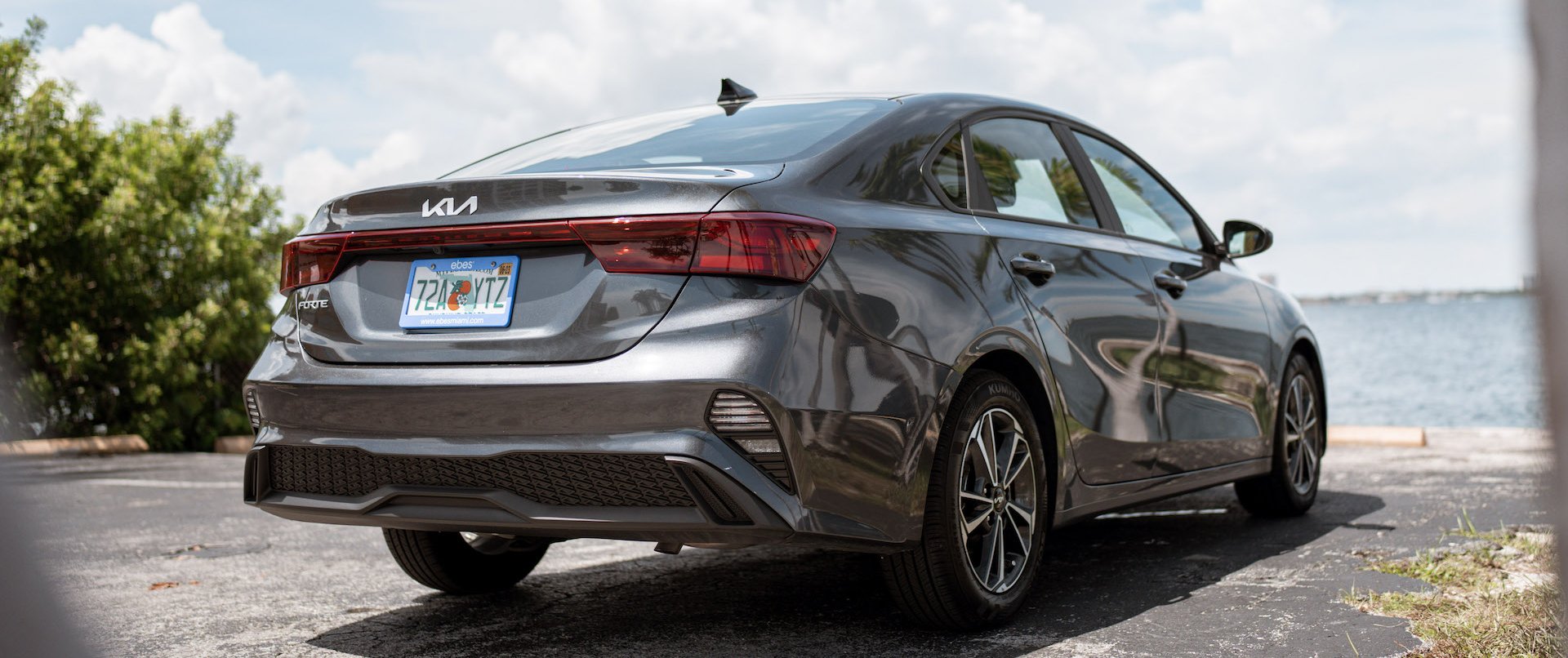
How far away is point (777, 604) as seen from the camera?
4.05 meters

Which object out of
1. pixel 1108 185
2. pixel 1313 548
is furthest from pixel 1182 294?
pixel 1313 548

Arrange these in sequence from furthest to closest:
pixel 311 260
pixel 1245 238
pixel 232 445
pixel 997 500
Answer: pixel 232 445
pixel 1245 238
pixel 997 500
pixel 311 260

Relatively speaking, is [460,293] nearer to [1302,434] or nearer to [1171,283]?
[1171,283]

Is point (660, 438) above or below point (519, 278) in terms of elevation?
below

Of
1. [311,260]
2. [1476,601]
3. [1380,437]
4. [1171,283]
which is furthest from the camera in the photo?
[1380,437]

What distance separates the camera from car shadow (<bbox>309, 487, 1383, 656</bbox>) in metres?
3.52

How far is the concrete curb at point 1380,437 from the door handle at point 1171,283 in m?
5.65

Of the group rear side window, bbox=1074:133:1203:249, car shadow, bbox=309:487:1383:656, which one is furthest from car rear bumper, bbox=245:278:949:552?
rear side window, bbox=1074:133:1203:249

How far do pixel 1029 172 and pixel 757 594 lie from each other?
1.55 metres

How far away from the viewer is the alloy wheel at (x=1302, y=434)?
562cm

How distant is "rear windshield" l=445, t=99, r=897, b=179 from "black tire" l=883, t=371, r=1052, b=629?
0.76 meters

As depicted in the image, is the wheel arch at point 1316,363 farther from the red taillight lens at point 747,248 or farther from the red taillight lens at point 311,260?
the red taillight lens at point 311,260

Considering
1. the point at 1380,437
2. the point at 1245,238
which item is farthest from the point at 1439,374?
the point at 1245,238

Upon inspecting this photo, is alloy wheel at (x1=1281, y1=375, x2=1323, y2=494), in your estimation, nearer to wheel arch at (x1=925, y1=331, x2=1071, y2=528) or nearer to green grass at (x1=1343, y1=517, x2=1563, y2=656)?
green grass at (x1=1343, y1=517, x2=1563, y2=656)
